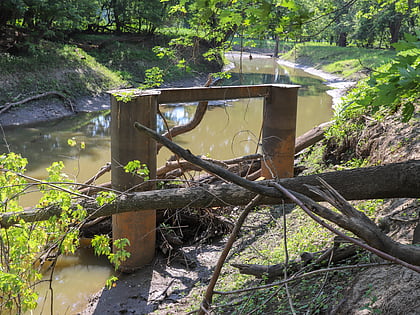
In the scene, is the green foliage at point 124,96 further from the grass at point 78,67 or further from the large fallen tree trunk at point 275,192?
the grass at point 78,67

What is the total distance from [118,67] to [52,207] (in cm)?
2231

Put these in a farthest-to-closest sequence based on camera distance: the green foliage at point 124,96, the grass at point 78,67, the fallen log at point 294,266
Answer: the grass at point 78,67, the green foliage at point 124,96, the fallen log at point 294,266

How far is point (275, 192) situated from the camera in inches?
114

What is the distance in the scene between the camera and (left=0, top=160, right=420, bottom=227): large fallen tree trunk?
11.2 feet

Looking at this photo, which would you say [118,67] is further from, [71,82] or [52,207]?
[52,207]

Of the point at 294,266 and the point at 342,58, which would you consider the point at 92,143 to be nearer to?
the point at 294,266

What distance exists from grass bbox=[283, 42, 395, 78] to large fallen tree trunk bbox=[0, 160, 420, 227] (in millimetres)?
25986

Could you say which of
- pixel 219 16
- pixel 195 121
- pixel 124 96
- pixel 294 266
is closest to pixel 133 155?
pixel 124 96

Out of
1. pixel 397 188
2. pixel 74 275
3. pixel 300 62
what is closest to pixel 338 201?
pixel 397 188

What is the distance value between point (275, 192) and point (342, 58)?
3650cm

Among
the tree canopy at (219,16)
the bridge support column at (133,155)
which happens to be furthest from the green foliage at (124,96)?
the tree canopy at (219,16)

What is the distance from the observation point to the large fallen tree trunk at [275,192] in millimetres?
3408

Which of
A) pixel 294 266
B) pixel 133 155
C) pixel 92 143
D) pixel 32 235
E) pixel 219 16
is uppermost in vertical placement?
pixel 219 16

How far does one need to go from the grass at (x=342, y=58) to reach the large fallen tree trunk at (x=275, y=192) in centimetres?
2599
